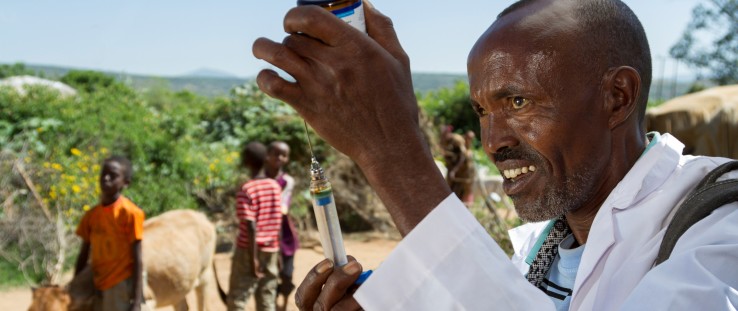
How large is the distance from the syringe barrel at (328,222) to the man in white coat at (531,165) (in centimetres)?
3

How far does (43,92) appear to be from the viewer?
12039 mm

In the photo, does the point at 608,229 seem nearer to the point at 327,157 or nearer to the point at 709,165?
the point at 709,165

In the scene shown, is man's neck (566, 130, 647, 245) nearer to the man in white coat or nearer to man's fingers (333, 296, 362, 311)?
the man in white coat

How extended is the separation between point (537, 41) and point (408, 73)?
60 cm

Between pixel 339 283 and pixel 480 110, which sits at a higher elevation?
pixel 480 110

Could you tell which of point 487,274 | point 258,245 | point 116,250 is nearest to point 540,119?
point 487,274

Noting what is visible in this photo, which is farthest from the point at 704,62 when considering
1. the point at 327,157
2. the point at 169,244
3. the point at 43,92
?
the point at 169,244

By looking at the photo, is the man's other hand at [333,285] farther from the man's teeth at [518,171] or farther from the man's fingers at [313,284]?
the man's teeth at [518,171]

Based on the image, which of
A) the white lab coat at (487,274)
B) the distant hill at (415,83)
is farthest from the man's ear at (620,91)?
the distant hill at (415,83)

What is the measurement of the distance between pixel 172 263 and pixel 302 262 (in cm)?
390

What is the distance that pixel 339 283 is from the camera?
1146 mm

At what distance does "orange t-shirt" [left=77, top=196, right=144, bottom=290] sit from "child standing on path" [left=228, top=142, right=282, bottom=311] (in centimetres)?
103

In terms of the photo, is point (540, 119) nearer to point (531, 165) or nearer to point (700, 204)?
point (531, 165)

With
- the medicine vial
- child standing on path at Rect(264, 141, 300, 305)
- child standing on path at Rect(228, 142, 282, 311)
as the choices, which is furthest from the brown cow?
the medicine vial
